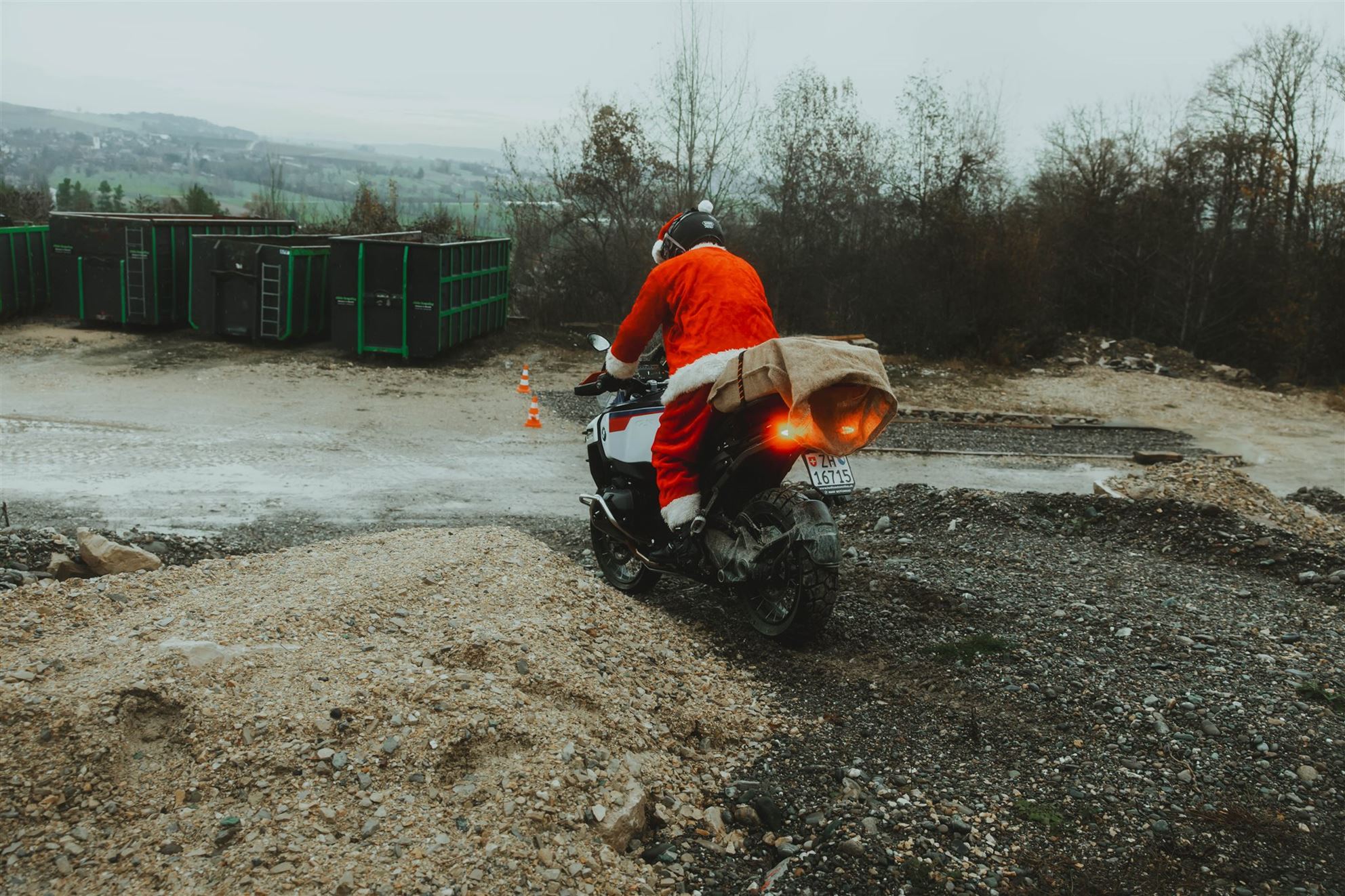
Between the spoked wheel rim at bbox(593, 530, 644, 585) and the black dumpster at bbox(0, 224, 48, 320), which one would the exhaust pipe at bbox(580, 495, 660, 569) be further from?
the black dumpster at bbox(0, 224, 48, 320)

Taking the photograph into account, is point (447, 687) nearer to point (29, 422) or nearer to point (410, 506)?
point (410, 506)

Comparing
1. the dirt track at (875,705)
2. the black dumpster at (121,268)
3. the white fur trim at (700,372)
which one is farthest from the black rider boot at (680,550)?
the black dumpster at (121,268)

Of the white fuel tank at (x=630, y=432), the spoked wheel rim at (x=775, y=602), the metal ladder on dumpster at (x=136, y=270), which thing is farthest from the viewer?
the metal ladder on dumpster at (x=136, y=270)

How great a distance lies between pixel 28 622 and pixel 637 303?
3.06 m

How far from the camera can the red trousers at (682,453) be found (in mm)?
4984

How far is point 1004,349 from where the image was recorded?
68.4 feet

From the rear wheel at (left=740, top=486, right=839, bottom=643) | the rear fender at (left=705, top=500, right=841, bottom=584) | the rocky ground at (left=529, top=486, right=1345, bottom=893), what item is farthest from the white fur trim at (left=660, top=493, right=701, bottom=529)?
the rocky ground at (left=529, top=486, right=1345, bottom=893)

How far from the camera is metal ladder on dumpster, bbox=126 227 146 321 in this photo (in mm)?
17406

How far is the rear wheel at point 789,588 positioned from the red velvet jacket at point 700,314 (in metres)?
0.66

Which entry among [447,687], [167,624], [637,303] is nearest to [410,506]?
[637,303]

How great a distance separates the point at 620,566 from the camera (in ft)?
20.0

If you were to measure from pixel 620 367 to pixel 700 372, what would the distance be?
845 millimetres

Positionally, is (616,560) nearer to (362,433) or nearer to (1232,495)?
(1232,495)

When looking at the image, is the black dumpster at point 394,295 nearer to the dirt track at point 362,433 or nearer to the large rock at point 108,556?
the dirt track at point 362,433
